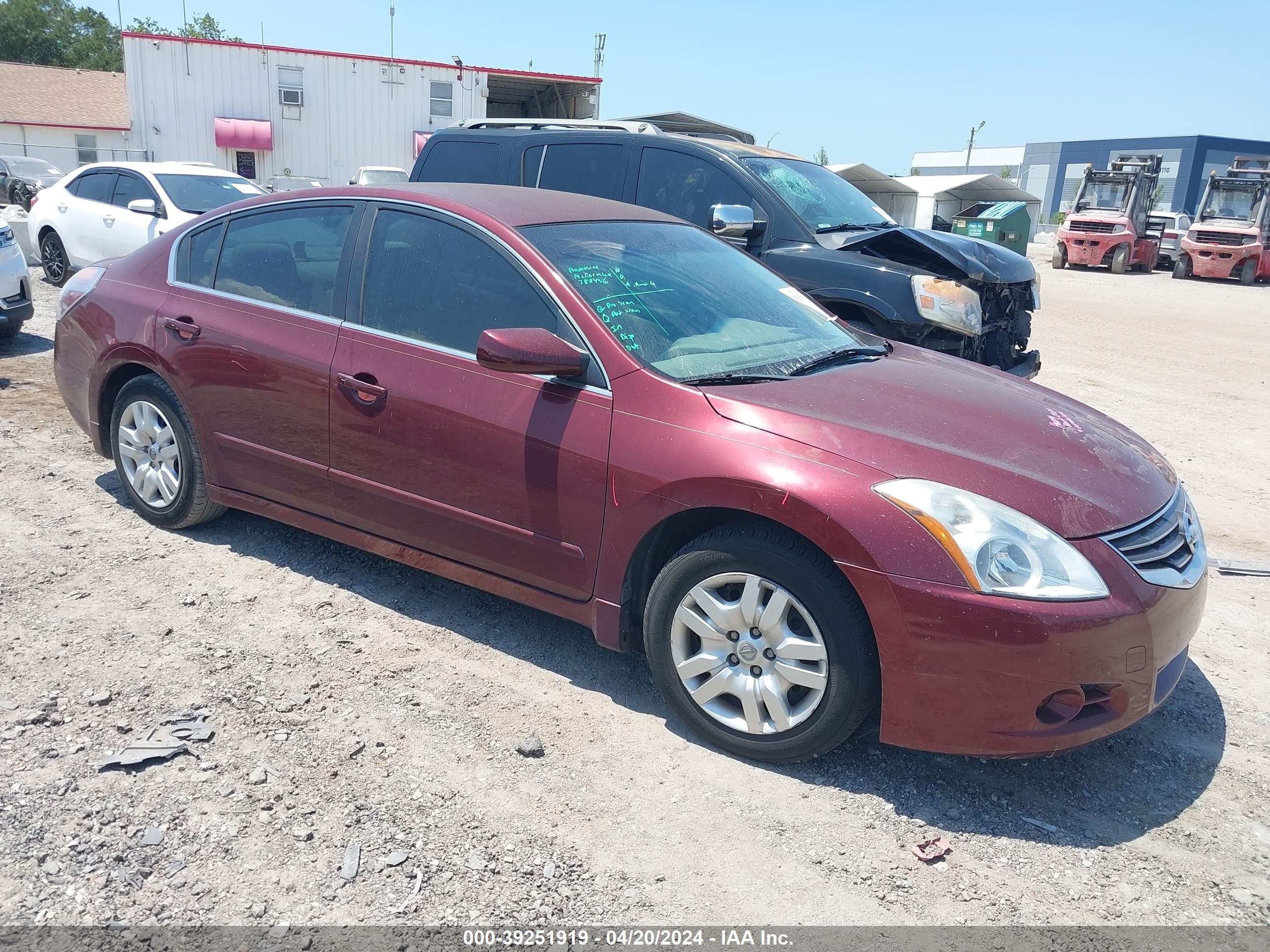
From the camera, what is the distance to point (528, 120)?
8.16m

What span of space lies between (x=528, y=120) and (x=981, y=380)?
545 cm

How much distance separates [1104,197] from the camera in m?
29.5

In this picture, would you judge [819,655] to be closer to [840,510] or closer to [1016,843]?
[840,510]

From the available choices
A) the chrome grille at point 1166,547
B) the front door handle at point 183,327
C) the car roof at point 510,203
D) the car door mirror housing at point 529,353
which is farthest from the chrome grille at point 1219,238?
the front door handle at point 183,327

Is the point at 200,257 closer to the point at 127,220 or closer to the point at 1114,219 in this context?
the point at 127,220

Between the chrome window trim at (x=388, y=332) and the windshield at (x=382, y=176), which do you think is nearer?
the chrome window trim at (x=388, y=332)

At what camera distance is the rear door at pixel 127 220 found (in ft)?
35.7

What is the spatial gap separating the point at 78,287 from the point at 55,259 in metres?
8.61

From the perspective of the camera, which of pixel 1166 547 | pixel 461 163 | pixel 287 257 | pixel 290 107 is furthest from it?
pixel 290 107

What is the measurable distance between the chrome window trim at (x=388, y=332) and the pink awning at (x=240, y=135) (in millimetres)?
29166

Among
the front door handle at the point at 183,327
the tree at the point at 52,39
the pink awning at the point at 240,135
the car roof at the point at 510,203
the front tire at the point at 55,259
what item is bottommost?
the front tire at the point at 55,259

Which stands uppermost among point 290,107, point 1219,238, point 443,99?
point 443,99

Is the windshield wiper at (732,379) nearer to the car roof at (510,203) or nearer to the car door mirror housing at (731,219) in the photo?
the car roof at (510,203)

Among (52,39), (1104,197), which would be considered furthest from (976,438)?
(52,39)
